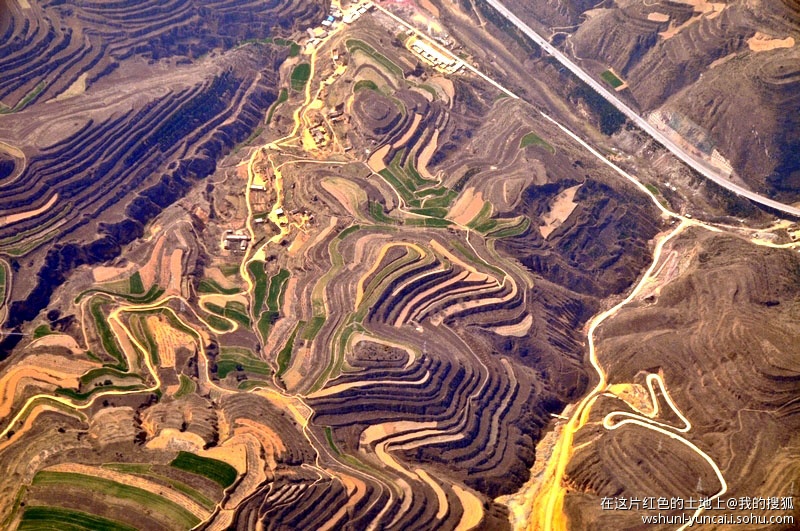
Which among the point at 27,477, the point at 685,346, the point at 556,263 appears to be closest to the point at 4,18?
the point at 27,477

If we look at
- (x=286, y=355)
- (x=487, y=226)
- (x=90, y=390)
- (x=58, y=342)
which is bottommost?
(x=90, y=390)

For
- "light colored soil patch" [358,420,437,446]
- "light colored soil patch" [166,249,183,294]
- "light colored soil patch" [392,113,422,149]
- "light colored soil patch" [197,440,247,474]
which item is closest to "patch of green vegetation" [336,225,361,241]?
"light colored soil patch" [392,113,422,149]

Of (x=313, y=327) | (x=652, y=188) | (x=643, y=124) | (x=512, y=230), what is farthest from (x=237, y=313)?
(x=643, y=124)

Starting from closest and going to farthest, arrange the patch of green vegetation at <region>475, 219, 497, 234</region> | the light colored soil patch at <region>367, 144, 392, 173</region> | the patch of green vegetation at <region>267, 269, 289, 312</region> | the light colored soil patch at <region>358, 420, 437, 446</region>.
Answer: the light colored soil patch at <region>358, 420, 437, 446</region> < the patch of green vegetation at <region>267, 269, 289, 312</region> < the patch of green vegetation at <region>475, 219, 497, 234</region> < the light colored soil patch at <region>367, 144, 392, 173</region>

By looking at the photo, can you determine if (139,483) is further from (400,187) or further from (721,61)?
(721,61)

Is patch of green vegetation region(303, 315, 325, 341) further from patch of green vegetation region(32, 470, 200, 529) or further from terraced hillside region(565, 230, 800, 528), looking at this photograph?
terraced hillside region(565, 230, 800, 528)

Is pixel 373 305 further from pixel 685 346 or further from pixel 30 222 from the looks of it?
pixel 30 222

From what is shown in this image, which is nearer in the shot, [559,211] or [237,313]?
[237,313]
